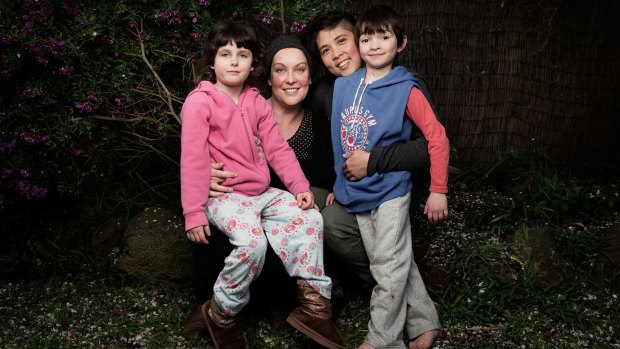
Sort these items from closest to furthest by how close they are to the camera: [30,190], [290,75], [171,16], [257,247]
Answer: [257,247], [290,75], [171,16], [30,190]

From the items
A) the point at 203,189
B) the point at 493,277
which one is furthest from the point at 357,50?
the point at 493,277

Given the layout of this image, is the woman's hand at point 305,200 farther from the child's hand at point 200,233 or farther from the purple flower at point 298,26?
the purple flower at point 298,26

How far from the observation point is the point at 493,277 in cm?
419

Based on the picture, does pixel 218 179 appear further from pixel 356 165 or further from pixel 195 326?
pixel 195 326

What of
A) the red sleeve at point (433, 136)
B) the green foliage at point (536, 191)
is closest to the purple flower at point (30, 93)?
the red sleeve at point (433, 136)

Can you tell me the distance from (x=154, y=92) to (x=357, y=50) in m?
1.41

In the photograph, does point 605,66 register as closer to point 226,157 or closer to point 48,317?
point 226,157

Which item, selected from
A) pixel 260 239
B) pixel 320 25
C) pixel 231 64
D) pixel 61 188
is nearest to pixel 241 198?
pixel 260 239

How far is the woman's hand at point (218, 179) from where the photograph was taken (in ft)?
12.0

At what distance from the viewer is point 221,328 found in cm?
361

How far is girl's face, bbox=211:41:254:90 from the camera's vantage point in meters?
3.69

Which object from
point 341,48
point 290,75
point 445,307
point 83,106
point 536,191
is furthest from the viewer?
point 536,191

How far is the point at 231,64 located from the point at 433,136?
1.13 metres

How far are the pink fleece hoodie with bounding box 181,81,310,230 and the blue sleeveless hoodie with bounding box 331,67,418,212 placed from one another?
30 cm
